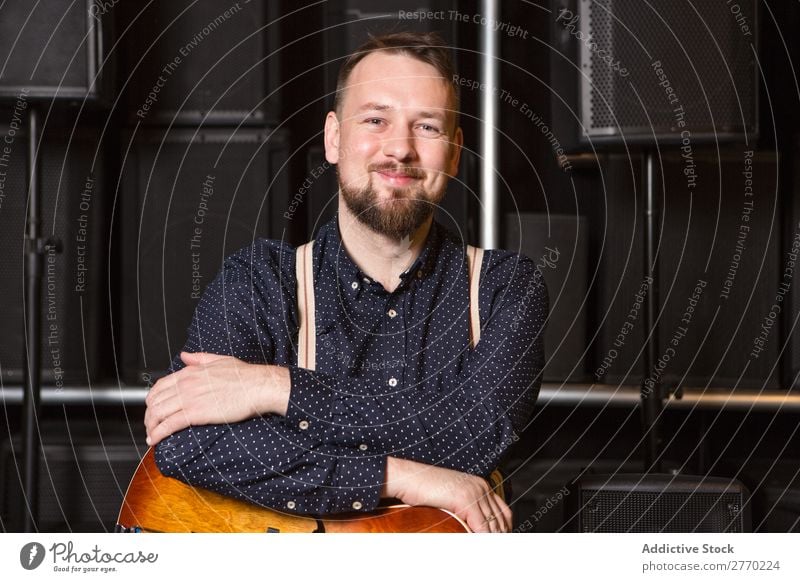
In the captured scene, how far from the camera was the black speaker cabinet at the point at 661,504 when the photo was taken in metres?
1.20

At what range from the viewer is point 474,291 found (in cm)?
109

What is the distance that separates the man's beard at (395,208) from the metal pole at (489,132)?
0.32m

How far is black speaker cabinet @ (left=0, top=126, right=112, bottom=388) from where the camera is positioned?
135 centimetres

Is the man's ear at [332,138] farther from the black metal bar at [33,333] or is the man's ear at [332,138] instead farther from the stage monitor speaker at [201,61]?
the black metal bar at [33,333]

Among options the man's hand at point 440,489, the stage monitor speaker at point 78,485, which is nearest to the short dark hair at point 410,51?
the man's hand at point 440,489

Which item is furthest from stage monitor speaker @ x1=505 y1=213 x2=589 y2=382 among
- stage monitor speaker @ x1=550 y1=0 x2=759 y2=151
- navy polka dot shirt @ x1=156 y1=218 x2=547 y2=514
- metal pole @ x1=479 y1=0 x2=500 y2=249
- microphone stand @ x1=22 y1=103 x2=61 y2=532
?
microphone stand @ x1=22 y1=103 x2=61 y2=532

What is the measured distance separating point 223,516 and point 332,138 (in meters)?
0.48

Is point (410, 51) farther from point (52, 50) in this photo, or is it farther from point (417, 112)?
point (52, 50)

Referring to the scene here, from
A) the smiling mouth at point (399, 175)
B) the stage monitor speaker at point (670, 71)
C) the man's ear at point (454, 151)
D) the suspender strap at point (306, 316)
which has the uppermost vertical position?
the stage monitor speaker at point (670, 71)

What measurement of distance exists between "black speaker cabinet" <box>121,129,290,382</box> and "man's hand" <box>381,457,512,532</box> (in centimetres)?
52

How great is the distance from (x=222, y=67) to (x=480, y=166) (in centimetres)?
42

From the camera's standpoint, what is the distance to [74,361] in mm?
1382
